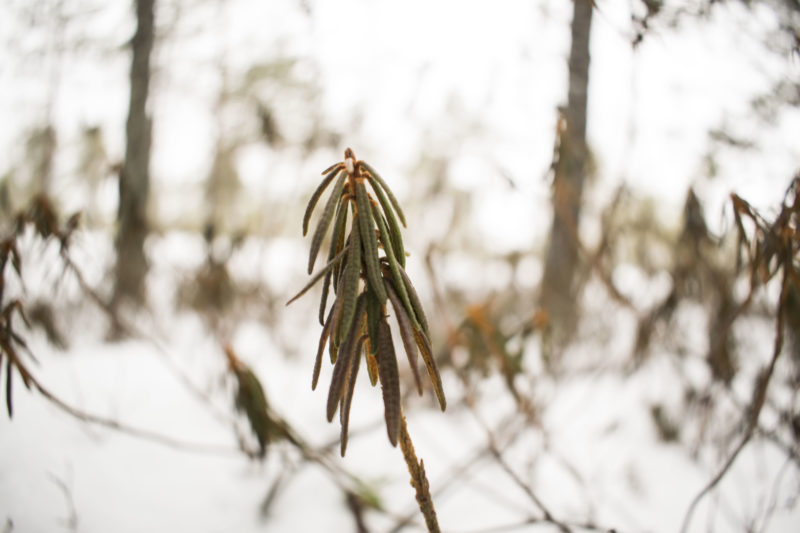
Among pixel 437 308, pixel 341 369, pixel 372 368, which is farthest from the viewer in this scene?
pixel 437 308

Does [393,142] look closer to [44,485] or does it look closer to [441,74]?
[441,74]

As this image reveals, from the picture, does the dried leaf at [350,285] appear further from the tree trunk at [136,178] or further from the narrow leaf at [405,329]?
the tree trunk at [136,178]

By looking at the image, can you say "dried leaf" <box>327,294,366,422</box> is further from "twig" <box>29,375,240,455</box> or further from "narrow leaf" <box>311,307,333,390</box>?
"twig" <box>29,375,240,455</box>

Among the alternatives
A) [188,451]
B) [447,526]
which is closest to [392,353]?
[447,526]

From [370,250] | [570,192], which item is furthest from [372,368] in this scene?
[570,192]

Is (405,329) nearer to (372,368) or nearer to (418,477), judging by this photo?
(372,368)
